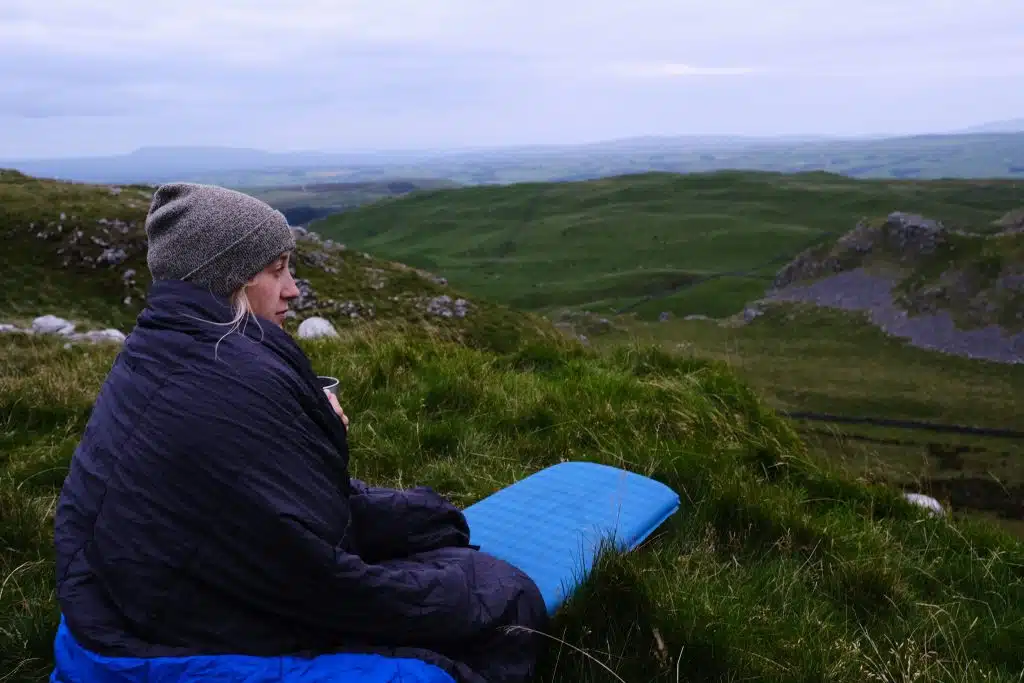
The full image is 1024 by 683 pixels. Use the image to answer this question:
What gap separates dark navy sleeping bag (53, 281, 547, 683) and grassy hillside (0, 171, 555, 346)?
16.6 m

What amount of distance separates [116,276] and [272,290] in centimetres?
2865

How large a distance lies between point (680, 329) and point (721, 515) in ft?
213

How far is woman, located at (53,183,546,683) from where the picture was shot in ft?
9.09

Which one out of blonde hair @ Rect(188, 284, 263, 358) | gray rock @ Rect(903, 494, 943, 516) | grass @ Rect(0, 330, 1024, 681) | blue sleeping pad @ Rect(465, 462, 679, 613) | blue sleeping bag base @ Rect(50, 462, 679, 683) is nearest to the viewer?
blue sleeping bag base @ Rect(50, 462, 679, 683)

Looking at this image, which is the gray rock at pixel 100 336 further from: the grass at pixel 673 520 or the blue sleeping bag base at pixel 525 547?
the blue sleeping bag base at pixel 525 547

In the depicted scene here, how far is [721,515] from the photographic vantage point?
533cm

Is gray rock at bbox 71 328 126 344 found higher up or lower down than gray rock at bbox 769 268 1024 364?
higher up

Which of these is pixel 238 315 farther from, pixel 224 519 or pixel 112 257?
pixel 112 257

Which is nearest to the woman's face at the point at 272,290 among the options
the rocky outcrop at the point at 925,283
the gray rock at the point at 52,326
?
the gray rock at the point at 52,326

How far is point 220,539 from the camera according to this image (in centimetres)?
278

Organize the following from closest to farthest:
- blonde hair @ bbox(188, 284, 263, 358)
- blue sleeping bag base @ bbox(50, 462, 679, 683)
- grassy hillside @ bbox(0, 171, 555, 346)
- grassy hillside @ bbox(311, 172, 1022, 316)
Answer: blue sleeping bag base @ bbox(50, 462, 679, 683), blonde hair @ bbox(188, 284, 263, 358), grassy hillside @ bbox(0, 171, 555, 346), grassy hillside @ bbox(311, 172, 1022, 316)

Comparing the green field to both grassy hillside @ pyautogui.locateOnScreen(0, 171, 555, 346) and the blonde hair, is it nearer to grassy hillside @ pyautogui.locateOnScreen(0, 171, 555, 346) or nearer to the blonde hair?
the blonde hair

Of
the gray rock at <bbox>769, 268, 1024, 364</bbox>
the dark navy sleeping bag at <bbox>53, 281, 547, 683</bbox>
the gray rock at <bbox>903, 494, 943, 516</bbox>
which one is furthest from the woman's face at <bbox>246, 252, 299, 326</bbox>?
the gray rock at <bbox>769, 268, 1024, 364</bbox>

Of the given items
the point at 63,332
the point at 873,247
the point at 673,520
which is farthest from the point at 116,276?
the point at 873,247
